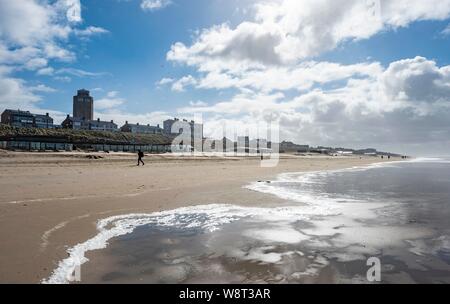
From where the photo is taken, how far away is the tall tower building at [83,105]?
157750 mm

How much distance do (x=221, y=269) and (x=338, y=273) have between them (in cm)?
189

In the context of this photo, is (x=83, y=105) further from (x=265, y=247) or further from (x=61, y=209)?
(x=265, y=247)

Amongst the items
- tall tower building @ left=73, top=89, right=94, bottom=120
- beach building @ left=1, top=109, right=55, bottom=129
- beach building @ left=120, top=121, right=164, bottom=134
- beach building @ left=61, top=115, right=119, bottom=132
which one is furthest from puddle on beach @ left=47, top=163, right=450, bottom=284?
tall tower building @ left=73, top=89, right=94, bottom=120

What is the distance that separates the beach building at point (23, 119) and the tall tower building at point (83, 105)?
5487cm

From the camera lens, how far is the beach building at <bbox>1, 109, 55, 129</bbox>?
302 ft

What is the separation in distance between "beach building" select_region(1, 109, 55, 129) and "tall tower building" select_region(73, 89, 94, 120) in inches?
2160

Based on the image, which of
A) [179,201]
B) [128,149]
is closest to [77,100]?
[128,149]

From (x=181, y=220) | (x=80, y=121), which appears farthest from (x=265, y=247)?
(x=80, y=121)

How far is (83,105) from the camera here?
520ft

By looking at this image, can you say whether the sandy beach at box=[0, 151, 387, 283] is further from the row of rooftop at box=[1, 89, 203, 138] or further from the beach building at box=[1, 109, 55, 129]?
the beach building at box=[1, 109, 55, 129]

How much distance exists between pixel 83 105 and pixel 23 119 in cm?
6489

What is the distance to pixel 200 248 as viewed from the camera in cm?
666

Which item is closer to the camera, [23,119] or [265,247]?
[265,247]
